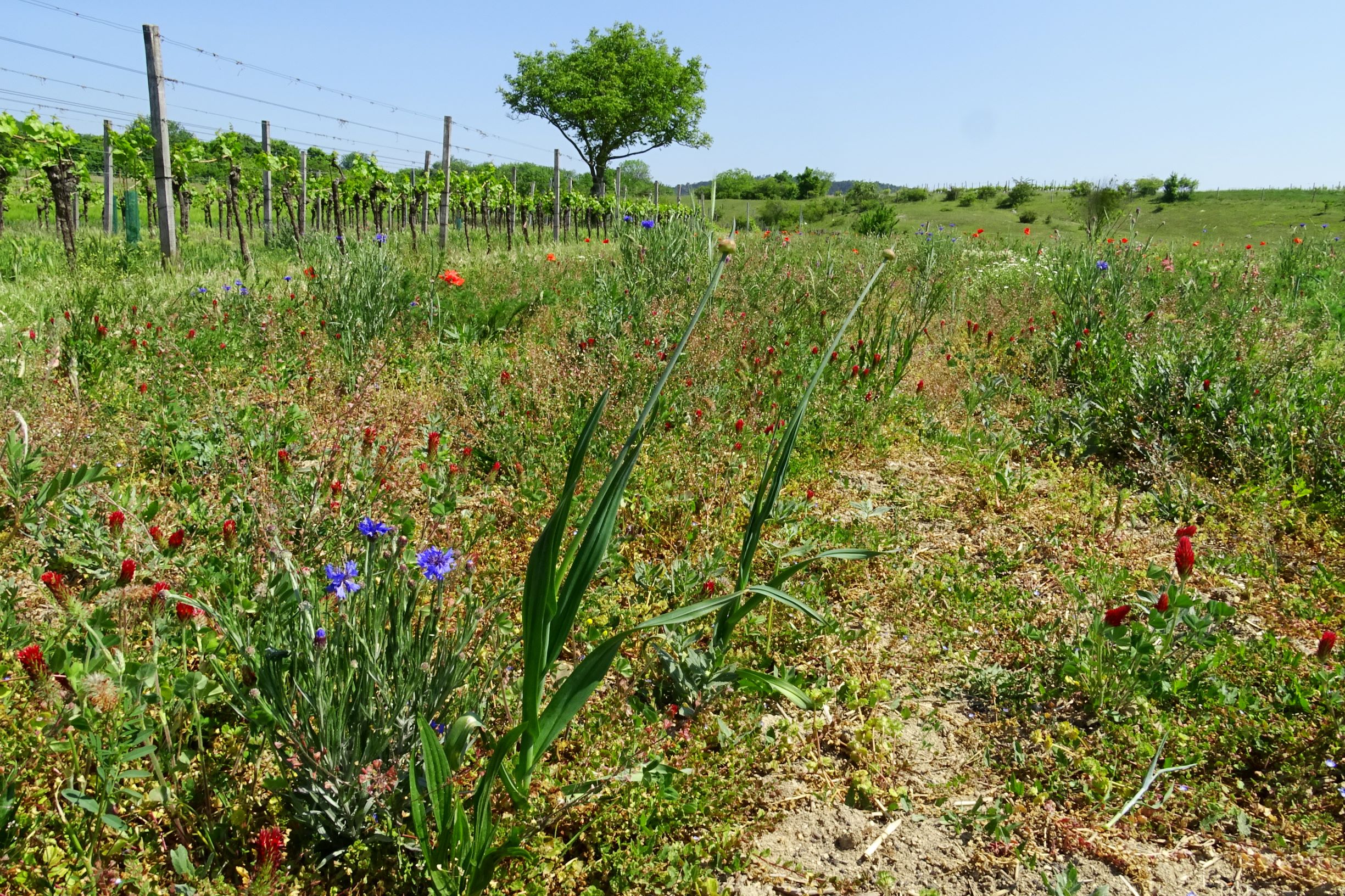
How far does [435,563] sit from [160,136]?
8.81 m

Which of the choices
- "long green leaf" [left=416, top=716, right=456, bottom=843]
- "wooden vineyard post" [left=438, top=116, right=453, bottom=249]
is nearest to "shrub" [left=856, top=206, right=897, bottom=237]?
"wooden vineyard post" [left=438, top=116, right=453, bottom=249]

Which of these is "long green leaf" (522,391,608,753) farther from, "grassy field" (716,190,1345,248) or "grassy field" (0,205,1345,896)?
"grassy field" (716,190,1345,248)

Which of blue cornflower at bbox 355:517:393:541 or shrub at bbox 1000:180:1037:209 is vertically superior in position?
shrub at bbox 1000:180:1037:209

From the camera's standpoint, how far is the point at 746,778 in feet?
6.26

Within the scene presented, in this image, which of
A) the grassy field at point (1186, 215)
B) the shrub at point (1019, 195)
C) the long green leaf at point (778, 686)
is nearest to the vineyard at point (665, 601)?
the long green leaf at point (778, 686)

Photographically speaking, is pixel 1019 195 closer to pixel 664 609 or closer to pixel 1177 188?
pixel 1177 188

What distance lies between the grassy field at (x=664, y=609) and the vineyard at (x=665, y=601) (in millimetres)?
15

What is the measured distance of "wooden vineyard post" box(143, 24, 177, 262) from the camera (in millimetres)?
7852

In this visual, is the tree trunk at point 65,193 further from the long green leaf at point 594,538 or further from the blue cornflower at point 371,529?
the long green leaf at point 594,538

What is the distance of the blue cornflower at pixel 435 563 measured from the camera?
150cm

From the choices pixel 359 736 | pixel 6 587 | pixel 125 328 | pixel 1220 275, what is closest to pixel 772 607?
pixel 359 736

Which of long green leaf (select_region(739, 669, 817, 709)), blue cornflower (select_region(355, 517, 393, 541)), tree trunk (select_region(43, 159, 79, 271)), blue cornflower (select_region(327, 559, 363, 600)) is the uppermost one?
tree trunk (select_region(43, 159, 79, 271))

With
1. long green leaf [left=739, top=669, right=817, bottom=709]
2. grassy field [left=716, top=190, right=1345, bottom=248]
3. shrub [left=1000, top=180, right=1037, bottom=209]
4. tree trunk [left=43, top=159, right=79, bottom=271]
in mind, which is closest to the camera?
long green leaf [left=739, top=669, right=817, bottom=709]

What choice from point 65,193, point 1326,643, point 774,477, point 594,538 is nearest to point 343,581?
point 594,538
